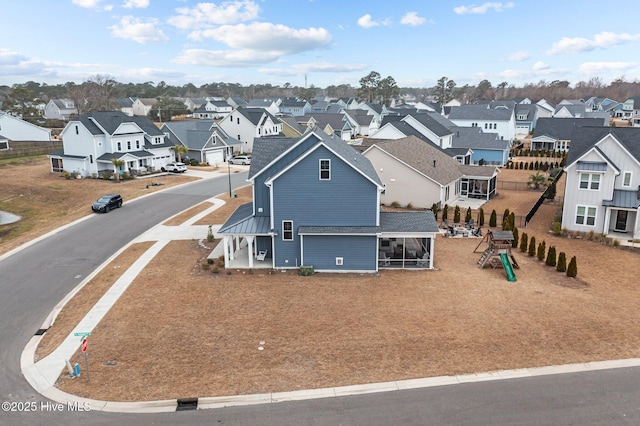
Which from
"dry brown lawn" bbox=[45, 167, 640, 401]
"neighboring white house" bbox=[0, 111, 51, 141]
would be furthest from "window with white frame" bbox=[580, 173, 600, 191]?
"neighboring white house" bbox=[0, 111, 51, 141]

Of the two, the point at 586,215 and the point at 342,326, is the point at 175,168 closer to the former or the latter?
the point at 342,326

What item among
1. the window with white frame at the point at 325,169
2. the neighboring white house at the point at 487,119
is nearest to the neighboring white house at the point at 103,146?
the window with white frame at the point at 325,169

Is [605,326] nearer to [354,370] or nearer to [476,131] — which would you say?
[354,370]

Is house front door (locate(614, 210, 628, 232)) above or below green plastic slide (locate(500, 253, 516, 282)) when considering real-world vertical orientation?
above

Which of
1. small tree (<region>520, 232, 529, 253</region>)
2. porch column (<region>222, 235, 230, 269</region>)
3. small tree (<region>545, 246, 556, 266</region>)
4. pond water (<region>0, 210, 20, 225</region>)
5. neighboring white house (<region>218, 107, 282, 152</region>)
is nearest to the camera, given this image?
porch column (<region>222, 235, 230, 269</region>)

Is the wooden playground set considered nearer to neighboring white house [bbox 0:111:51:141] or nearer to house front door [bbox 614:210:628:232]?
house front door [bbox 614:210:628:232]

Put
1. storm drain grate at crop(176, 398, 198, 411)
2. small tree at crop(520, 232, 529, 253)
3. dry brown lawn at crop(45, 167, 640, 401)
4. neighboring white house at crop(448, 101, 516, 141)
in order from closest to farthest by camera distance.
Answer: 1. storm drain grate at crop(176, 398, 198, 411)
2. dry brown lawn at crop(45, 167, 640, 401)
3. small tree at crop(520, 232, 529, 253)
4. neighboring white house at crop(448, 101, 516, 141)

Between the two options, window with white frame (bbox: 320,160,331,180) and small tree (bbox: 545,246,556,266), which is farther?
small tree (bbox: 545,246,556,266)
